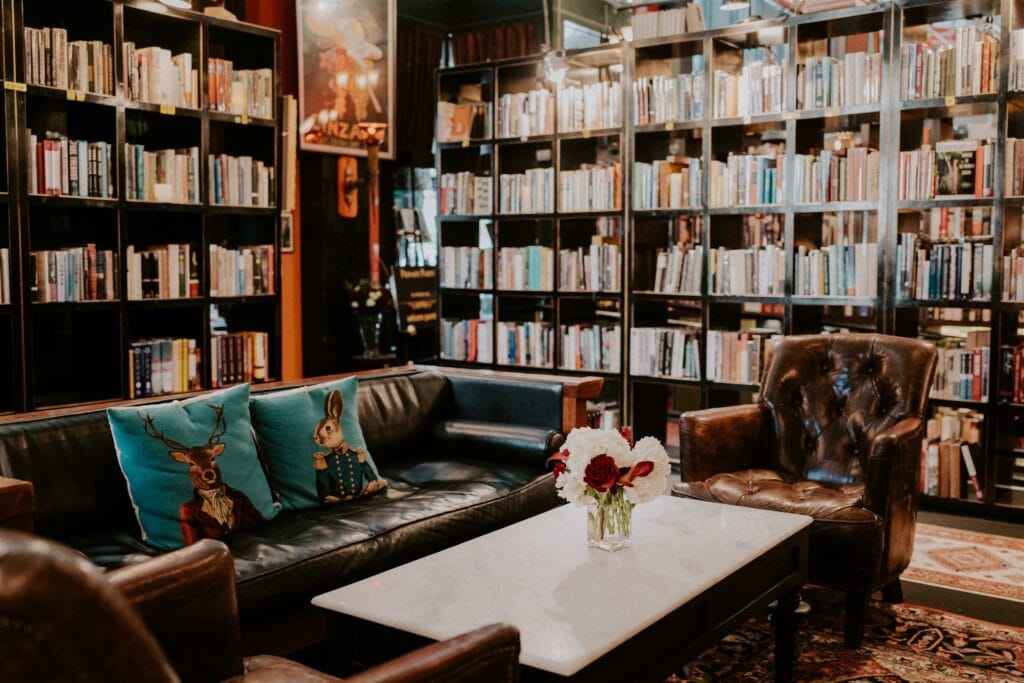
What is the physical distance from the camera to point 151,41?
5004mm

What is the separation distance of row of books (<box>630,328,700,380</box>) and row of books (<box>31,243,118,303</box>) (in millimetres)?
2818

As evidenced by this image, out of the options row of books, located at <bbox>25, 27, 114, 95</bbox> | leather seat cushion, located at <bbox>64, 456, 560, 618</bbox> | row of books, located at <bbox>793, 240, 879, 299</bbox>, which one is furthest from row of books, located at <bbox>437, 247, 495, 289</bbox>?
leather seat cushion, located at <bbox>64, 456, 560, 618</bbox>

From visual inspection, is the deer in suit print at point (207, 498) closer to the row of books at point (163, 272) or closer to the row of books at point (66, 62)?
the row of books at point (163, 272)

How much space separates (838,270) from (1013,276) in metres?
0.80

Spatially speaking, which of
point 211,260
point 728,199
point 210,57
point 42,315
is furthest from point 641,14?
point 42,315

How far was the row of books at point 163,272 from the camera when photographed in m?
4.68

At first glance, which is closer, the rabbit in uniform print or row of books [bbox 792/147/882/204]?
the rabbit in uniform print

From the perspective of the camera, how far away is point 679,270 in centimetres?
551

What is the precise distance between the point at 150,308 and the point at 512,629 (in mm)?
3785

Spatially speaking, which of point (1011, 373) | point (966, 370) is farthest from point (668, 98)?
point (1011, 373)

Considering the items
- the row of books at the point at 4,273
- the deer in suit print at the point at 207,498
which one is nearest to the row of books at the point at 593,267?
the row of books at the point at 4,273

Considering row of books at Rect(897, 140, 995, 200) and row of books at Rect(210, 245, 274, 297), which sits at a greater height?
row of books at Rect(897, 140, 995, 200)

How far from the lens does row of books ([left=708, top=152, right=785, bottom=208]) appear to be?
5180 mm

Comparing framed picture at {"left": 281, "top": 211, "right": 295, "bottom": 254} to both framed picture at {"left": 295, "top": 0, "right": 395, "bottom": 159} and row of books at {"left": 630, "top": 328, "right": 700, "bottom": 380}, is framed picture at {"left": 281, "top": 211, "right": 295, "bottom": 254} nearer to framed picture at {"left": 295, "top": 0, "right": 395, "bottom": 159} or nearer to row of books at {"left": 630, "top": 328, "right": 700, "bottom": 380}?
framed picture at {"left": 295, "top": 0, "right": 395, "bottom": 159}
